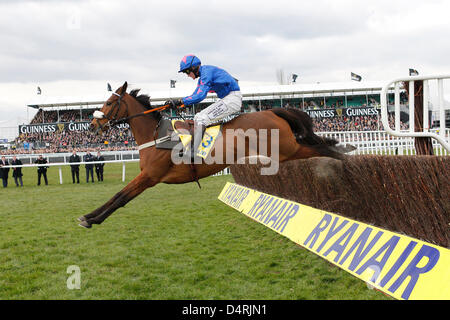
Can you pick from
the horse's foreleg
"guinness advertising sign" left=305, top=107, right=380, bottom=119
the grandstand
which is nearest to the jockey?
the horse's foreleg

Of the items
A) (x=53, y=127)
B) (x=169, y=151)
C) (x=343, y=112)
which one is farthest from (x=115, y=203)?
(x=53, y=127)

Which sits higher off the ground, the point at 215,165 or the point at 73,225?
the point at 215,165

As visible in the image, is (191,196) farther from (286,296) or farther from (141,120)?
(286,296)

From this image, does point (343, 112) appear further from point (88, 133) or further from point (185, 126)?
point (185, 126)

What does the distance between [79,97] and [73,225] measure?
3598 centimetres

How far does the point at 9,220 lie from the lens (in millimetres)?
8125

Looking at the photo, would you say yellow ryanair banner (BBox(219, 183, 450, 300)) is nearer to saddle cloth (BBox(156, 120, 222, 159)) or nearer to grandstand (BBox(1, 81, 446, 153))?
saddle cloth (BBox(156, 120, 222, 159))

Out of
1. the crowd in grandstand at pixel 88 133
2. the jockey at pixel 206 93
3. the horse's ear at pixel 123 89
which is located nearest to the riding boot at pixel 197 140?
the jockey at pixel 206 93

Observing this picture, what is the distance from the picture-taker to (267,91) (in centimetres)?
3816

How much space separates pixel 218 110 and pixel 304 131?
47.3 inches

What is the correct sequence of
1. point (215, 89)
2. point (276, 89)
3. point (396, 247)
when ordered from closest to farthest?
point (396, 247)
point (215, 89)
point (276, 89)

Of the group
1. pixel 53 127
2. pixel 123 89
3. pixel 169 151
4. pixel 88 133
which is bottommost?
pixel 169 151

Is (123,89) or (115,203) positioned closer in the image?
(115,203)
